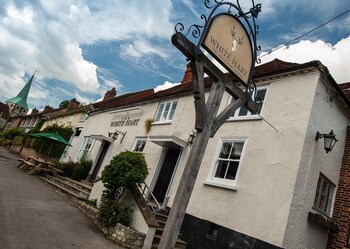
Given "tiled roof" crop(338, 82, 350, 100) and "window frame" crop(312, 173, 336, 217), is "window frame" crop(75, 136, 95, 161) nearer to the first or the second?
"window frame" crop(312, 173, 336, 217)

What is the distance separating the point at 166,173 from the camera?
11.6 m

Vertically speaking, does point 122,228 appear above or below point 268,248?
below

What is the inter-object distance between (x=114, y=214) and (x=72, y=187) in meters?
6.03

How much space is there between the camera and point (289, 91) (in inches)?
342

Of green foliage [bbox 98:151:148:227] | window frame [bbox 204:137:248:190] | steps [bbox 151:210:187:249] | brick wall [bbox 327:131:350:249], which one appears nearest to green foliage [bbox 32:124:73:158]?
green foliage [bbox 98:151:148:227]

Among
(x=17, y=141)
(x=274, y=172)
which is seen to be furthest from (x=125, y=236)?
(x=17, y=141)

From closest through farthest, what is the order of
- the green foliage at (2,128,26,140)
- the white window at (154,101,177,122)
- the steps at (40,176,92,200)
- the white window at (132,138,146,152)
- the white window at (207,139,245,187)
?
the white window at (207,139,245,187) → the steps at (40,176,92,200) → the white window at (154,101,177,122) → the white window at (132,138,146,152) → the green foliage at (2,128,26,140)

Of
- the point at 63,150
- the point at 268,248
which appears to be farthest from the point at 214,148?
the point at 63,150

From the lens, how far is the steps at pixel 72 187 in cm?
1227

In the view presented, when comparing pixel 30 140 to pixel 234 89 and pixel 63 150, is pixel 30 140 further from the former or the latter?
pixel 234 89

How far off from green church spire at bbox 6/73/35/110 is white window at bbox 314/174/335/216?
9182 centimetres

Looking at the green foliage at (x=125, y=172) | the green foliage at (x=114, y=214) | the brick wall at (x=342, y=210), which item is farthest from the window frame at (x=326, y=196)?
the green foliage at (x=114, y=214)

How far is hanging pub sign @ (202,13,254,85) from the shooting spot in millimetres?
4988

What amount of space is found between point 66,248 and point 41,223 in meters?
1.65
